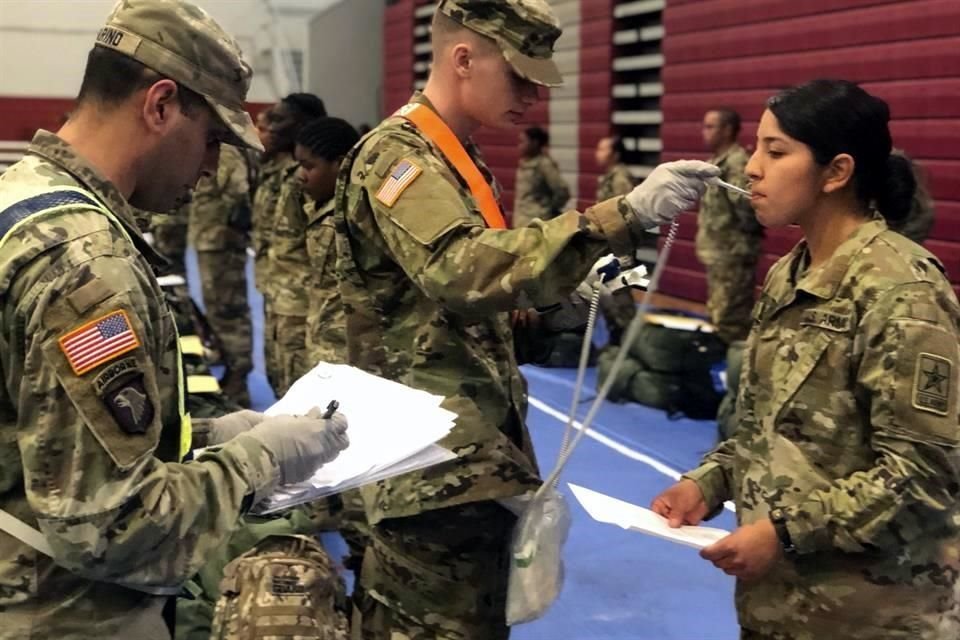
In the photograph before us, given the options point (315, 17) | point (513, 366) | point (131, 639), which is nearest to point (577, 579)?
point (513, 366)

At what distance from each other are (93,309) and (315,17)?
1493 cm

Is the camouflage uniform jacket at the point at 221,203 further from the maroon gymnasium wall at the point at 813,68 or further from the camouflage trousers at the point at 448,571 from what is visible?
the camouflage trousers at the point at 448,571

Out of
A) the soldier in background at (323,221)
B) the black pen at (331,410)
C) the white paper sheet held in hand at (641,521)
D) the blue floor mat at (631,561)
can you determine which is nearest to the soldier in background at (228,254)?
the blue floor mat at (631,561)

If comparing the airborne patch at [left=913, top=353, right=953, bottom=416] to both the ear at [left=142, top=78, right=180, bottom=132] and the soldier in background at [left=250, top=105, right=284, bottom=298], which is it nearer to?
the ear at [left=142, top=78, right=180, bottom=132]

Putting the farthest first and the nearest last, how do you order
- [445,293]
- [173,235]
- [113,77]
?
1. [173,235]
2. [445,293]
3. [113,77]

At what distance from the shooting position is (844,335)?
1.80 metres

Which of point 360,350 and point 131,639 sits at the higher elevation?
point 360,350

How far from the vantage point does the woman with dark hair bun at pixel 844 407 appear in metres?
1.72

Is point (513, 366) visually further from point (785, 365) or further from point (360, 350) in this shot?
point (785, 365)

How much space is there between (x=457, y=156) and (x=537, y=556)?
76 cm

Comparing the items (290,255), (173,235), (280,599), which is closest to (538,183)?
(173,235)

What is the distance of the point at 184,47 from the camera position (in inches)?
54.9

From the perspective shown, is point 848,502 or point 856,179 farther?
point 856,179

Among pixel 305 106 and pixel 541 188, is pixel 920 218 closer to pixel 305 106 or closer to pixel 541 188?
pixel 305 106
